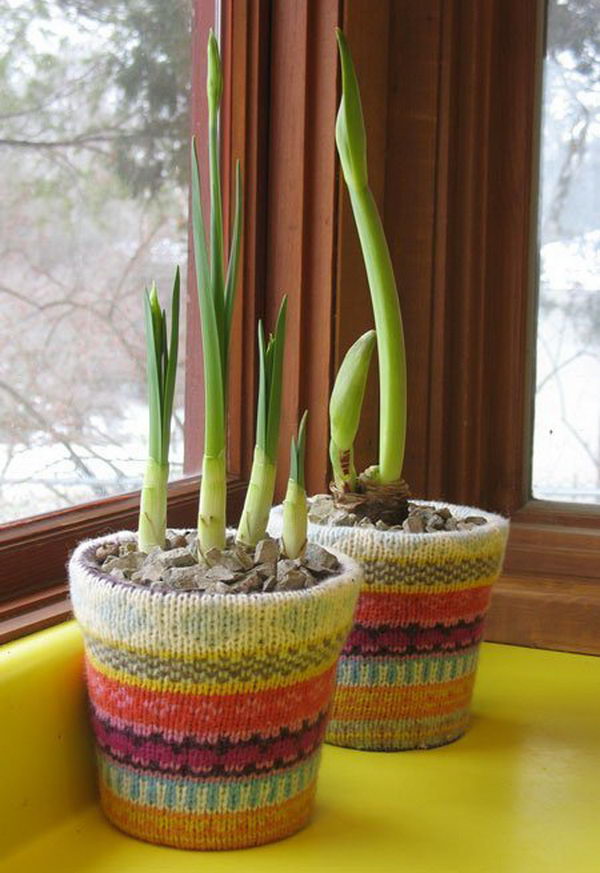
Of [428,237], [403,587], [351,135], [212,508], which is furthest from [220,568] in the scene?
[428,237]

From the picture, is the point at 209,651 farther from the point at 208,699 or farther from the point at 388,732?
the point at 388,732

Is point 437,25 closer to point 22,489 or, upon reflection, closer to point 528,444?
point 528,444

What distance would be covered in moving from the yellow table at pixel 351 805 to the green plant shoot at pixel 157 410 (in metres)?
0.08

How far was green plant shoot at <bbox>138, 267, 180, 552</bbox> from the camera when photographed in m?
0.62

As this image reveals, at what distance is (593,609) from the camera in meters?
0.97

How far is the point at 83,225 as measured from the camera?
790 mm

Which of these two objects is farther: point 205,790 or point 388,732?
point 388,732

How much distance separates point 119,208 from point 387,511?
0.96 feet

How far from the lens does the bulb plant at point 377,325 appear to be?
0.73 metres

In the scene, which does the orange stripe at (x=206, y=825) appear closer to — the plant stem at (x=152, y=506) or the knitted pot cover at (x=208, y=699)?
the knitted pot cover at (x=208, y=699)

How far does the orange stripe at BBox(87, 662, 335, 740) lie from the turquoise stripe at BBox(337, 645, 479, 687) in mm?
131

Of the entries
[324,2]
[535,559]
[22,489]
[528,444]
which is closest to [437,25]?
[324,2]

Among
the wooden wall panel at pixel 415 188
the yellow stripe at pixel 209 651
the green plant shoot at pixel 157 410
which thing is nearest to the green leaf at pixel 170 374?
the green plant shoot at pixel 157 410

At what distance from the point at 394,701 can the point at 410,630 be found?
51 mm
